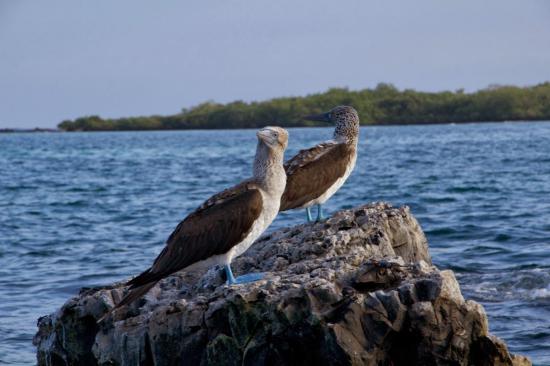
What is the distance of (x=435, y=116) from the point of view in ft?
362

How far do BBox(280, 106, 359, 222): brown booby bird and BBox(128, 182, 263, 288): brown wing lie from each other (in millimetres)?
2292

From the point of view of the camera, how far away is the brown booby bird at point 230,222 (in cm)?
763

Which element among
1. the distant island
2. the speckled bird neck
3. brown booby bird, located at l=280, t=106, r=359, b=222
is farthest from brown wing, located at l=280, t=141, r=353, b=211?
the distant island

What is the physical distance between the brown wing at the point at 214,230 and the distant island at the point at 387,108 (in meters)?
93.8

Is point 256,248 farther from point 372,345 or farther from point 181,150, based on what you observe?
point 181,150

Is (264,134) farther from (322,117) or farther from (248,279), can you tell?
Result: (322,117)

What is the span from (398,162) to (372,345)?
118 ft

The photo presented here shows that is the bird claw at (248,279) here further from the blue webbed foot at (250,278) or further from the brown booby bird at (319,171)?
the brown booby bird at (319,171)

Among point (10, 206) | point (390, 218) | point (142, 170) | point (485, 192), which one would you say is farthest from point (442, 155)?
point (390, 218)

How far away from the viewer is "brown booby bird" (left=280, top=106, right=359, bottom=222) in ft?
33.2

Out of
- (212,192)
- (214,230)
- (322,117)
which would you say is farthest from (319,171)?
(212,192)

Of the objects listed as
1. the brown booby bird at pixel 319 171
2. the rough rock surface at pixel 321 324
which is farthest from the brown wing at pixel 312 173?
the rough rock surface at pixel 321 324

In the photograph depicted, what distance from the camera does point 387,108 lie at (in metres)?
114

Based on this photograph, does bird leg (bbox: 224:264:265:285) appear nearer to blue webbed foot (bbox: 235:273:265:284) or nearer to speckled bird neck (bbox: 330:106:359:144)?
blue webbed foot (bbox: 235:273:265:284)
